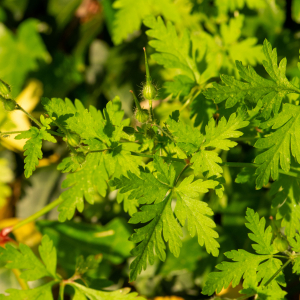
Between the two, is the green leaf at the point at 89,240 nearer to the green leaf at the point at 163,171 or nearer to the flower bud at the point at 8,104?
the green leaf at the point at 163,171

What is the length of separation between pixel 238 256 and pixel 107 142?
62 centimetres

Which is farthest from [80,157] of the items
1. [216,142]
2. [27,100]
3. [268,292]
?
[27,100]

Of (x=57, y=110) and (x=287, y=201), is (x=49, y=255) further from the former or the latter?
(x=287, y=201)

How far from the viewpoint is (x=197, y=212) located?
101cm

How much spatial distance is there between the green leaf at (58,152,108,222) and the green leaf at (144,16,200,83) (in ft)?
1.75

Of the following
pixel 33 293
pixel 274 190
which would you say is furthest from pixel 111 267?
pixel 274 190

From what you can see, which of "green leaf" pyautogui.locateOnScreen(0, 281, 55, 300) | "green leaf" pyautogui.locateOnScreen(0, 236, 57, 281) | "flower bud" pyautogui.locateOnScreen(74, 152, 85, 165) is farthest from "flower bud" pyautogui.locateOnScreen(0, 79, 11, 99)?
"green leaf" pyautogui.locateOnScreen(0, 281, 55, 300)

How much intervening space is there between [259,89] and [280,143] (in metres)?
0.19

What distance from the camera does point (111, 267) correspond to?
1.99 meters

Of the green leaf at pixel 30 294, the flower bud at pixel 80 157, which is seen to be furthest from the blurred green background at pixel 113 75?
the green leaf at pixel 30 294

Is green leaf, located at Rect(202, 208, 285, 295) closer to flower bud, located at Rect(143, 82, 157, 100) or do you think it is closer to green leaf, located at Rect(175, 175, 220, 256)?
green leaf, located at Rect(175, 175, 220, 256)

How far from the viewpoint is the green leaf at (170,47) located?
132 cm

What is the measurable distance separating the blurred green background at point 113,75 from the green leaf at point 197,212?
233 mm

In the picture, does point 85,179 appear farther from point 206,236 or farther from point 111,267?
point 111,267
